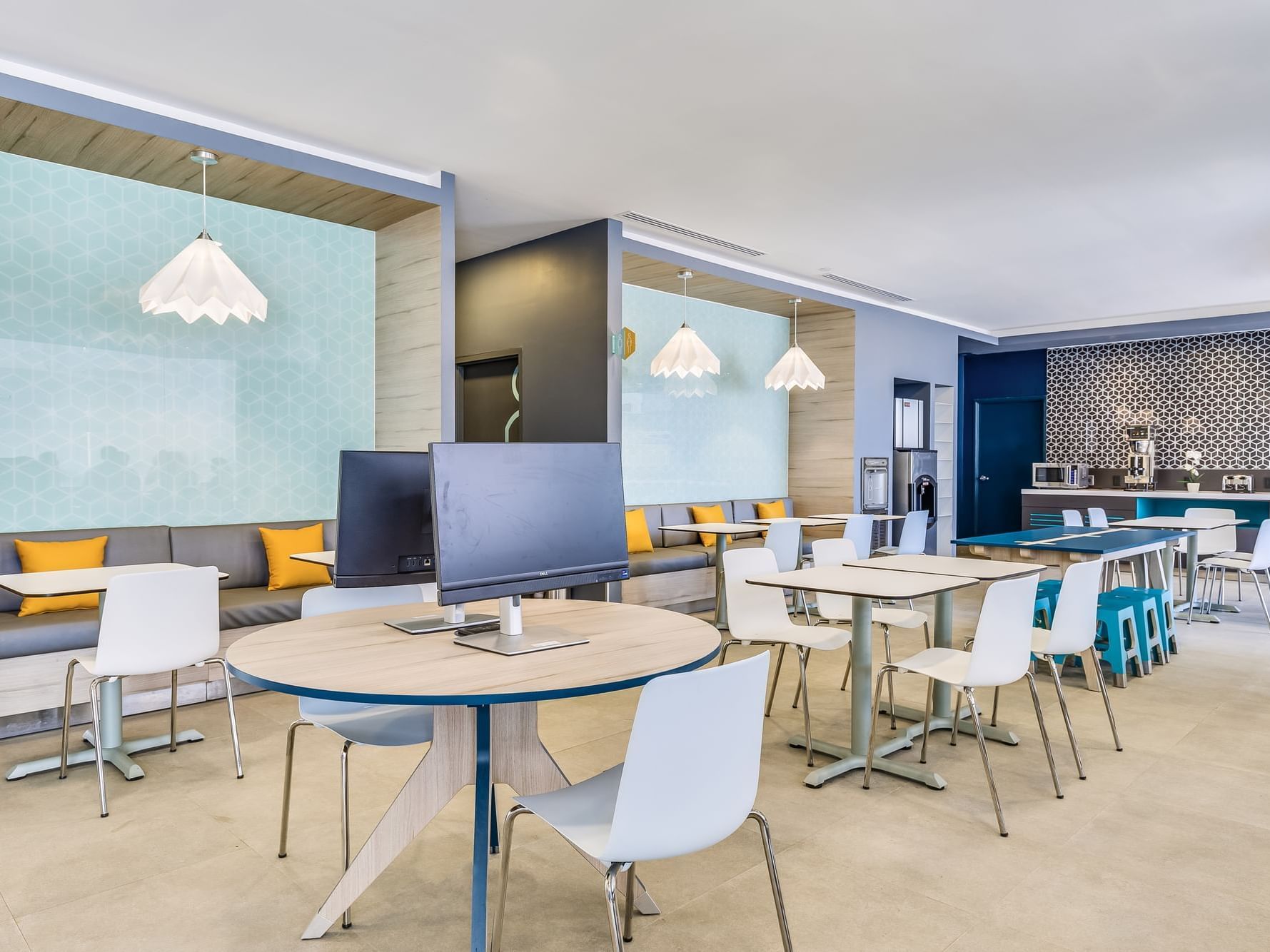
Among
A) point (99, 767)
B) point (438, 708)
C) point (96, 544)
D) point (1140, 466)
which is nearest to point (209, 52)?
point (96, 544)

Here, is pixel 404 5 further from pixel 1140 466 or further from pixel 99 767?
pixel 1140 466

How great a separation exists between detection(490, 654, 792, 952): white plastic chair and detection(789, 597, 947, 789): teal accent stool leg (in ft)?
5.72

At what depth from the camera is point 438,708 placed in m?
2.07

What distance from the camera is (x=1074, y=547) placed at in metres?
4.76

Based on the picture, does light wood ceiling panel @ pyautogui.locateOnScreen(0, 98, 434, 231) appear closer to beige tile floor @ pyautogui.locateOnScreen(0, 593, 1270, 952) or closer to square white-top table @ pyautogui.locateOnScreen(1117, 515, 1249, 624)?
beige tile floor @ pyautogui.locateOnScreen(0, 593, 1270, 952)

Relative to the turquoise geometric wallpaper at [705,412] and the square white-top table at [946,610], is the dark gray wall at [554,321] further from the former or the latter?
the square white-top table at [946,610]

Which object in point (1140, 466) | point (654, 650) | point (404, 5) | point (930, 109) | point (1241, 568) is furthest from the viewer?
point (1140, 466)

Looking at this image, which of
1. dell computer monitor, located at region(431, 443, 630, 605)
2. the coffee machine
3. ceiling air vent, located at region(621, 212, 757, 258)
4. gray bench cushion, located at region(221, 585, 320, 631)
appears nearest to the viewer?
dell computer monitor, located at region(431, 443, 630, 605)

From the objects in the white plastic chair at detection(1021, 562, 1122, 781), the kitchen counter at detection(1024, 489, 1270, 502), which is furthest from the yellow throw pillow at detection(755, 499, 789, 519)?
the white plastic chair at detection(1021, 562, 1122, 781)

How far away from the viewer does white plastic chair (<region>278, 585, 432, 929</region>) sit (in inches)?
87.6

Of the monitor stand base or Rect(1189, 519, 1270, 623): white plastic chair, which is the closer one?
the monitor stand base

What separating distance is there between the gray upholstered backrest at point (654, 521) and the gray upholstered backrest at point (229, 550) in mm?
3074

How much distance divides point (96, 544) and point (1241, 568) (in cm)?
772

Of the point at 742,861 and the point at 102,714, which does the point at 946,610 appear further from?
the point at 102,714
